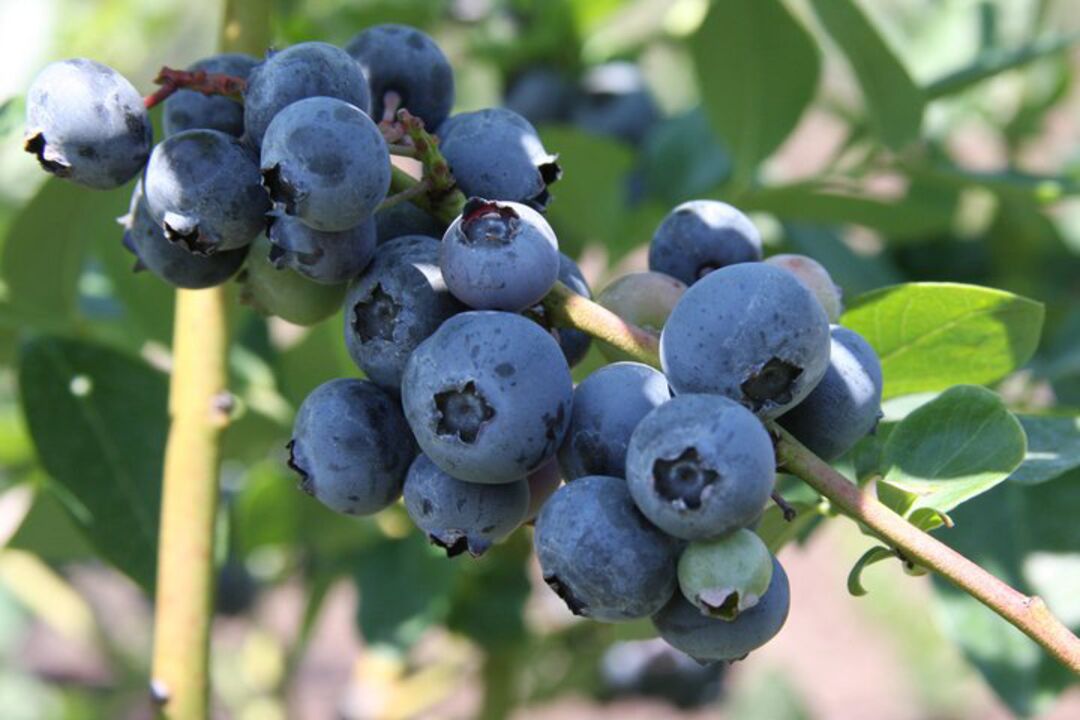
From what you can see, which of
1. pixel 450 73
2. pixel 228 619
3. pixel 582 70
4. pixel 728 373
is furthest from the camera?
pixel 228 619

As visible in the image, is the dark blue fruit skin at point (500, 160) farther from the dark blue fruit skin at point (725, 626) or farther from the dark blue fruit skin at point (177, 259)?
the dark blue fruit skin at point (725, 626)

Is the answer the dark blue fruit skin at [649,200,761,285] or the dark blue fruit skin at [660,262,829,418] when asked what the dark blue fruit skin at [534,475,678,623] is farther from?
the dark blue fruit skin at [649,200,761,285]

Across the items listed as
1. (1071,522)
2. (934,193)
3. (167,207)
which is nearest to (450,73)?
(167,207)

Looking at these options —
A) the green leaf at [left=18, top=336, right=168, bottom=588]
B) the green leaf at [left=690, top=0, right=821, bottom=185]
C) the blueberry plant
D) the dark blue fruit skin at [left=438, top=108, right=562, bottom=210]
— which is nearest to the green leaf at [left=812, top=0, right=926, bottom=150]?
the green leaf at [left=690, top=0, right=821, bottom=185]

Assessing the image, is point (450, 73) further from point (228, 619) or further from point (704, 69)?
point (228, 619)

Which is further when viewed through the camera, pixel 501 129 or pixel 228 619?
pixel 228 619

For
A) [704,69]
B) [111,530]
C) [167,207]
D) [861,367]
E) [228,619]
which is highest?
[167,207]

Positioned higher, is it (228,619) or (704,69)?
(704,69)
